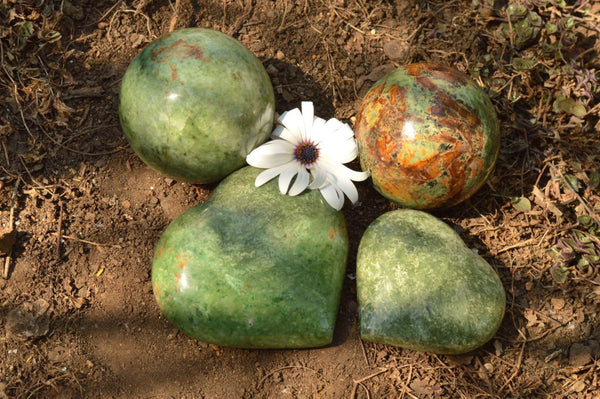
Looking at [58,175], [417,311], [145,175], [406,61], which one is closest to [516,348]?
[417,311]

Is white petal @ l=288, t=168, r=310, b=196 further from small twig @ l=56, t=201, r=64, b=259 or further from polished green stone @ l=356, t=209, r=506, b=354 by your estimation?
small twig @ l=56, t=201, r=64, b=259

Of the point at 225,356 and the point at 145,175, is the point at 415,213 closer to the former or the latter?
the point at 225,356

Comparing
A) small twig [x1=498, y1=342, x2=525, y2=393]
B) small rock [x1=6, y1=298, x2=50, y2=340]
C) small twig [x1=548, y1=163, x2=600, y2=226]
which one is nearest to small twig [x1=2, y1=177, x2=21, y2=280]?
small rock [x1=6, y1=298, x2=50, y2=340]

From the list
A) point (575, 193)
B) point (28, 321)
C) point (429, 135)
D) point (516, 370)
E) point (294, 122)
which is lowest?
point (516, 370)

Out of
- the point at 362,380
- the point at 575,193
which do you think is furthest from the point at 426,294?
the point at 575,193

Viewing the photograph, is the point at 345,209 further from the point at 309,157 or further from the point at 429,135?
the point at 429,135

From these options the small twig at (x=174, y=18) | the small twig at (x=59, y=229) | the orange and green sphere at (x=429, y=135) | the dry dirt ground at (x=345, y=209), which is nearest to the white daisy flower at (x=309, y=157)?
the orange and green sphere at (x=429, y=135)

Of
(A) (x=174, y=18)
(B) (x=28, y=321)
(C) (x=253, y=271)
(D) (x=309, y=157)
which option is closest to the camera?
(C) (x=253, y=271)

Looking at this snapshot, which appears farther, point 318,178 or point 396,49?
point 396,49

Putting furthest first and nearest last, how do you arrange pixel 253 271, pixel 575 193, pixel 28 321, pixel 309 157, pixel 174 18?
1. pixel 174 18
2. pixel 575 193
3. pixel 309 157
4. pixel 28 321
5. pixel 253 271
